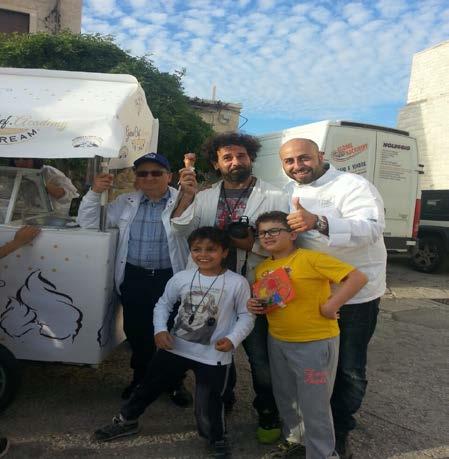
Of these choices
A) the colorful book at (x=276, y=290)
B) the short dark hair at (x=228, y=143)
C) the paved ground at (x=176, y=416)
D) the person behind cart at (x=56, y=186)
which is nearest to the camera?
the colorful book at (x=276, y=290)

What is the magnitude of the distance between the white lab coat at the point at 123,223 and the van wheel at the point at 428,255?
8.40 meters

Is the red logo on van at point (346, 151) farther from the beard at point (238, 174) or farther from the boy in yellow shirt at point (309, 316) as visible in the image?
the boy in yellow shirt at point (309, 316)

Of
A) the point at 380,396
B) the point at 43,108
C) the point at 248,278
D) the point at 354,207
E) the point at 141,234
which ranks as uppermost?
the point at 43,108

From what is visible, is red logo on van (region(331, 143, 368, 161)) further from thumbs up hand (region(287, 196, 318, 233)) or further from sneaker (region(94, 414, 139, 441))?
sneaker (region(94, 414, 139, 441))

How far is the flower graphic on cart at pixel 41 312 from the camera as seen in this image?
3.16 m

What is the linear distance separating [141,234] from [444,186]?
14120mm

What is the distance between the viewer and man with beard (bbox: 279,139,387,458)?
A: 261 centimetres

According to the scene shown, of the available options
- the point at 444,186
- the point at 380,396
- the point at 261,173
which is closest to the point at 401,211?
the point at 261,173

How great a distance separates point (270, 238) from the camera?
Answer: 2.66 m

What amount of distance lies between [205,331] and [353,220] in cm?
108

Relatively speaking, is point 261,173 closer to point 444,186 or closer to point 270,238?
point 270,238

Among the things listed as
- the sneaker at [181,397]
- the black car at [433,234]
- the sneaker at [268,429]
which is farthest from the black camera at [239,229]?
the black car at [433,234]

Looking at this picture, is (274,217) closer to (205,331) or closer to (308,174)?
(308,174)

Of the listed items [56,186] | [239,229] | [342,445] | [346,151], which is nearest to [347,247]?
[239,229]
